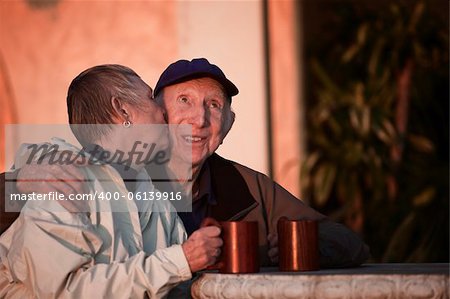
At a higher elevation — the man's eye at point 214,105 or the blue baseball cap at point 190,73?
the blue baseball cap at point 190,73

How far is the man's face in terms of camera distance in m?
3.31

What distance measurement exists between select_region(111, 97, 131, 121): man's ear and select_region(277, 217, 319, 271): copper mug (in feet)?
1.74

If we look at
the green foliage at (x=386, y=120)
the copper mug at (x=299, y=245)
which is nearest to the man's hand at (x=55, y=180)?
the copper mug at (x=299, y=245)

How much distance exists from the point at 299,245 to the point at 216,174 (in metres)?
0.80

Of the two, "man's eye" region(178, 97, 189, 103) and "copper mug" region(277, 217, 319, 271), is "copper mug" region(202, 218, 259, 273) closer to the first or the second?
"copper mug" region(277, 217, 319, 271)

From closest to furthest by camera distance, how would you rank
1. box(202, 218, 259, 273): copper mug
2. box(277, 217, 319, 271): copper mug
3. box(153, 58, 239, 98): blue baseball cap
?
box(202, 218, 259, 273): copper mug, box(277, 217, 319, 271): copper mug, box(153, 58, 239, 98): blue baseball cap

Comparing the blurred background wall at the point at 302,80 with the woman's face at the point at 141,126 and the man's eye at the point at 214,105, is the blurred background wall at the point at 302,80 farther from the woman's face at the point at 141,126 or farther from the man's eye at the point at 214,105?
the woman's face at the point at 141,126

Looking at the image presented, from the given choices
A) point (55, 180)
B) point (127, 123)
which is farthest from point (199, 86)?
point (55, 180)

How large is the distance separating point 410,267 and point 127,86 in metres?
0.93

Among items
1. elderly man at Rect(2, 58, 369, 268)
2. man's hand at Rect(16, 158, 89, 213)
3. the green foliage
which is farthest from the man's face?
the green foliage

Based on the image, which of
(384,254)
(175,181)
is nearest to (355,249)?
(175,181)

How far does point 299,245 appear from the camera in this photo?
107 inches

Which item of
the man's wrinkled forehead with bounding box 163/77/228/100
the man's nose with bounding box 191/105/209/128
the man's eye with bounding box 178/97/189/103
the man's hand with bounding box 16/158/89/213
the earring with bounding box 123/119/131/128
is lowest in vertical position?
the man's hand with bounding box 16/158/89/213

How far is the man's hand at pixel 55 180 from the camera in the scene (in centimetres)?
265
